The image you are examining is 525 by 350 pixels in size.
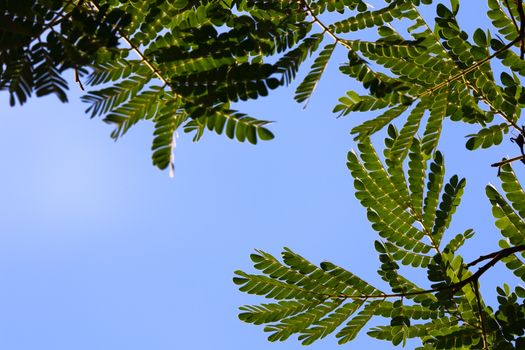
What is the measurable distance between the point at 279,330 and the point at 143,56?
1.80 metres

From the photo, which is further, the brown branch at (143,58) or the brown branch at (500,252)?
the brown branch at (500,252)

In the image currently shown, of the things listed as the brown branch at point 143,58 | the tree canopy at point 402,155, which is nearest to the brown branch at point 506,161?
the tree canopy at point 402,155

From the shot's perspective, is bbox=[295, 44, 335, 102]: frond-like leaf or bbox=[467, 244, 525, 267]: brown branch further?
bbox=[467, 244, 525, 267]: brown branch

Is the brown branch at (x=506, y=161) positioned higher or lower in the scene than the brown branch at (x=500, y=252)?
higher

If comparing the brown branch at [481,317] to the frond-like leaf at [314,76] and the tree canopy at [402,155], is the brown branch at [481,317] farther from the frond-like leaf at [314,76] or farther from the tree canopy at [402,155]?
the frond-like leaf at [314,76]

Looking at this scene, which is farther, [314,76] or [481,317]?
[481,317]

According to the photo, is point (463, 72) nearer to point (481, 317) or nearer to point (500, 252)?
point (500, 252)

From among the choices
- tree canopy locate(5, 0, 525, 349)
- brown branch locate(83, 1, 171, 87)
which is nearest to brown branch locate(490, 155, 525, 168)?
tree canopy locate(5, 0, 525, 349)

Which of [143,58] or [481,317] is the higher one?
[143,58]

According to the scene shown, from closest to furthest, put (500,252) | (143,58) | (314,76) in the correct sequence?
(143,58) → (314,76) → (500,252)

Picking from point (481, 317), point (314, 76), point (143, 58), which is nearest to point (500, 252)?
point (481, 317)

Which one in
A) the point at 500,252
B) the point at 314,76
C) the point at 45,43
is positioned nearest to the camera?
the point at 45,43

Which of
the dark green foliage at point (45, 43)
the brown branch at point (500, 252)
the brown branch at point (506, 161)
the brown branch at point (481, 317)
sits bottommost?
the brown branch at point (481, 317)

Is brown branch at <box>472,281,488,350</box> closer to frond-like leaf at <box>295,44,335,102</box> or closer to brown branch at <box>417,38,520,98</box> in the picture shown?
brown branch at <box>417,38,520,98</box>
